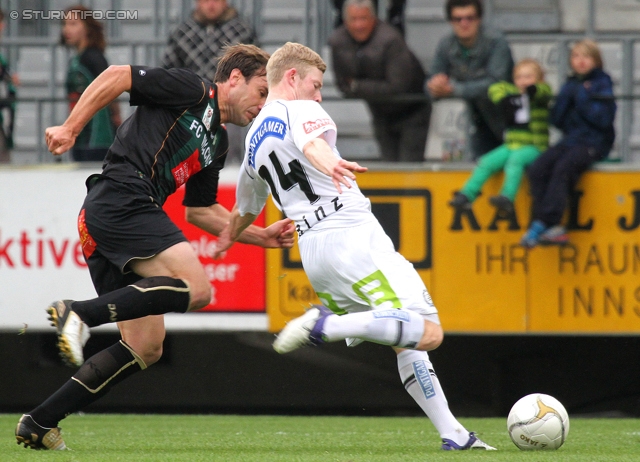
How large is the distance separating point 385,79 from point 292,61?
3964mm

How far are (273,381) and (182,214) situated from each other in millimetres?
2345

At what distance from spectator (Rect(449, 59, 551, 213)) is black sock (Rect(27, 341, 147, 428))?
3.95 metres

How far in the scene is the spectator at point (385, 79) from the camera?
904cm

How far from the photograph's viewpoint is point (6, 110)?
9469mm

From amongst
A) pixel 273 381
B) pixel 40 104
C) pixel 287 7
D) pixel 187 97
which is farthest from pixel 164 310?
pixel 287 7

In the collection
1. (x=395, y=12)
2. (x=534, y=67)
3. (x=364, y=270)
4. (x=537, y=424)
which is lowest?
(x=537, y=424)

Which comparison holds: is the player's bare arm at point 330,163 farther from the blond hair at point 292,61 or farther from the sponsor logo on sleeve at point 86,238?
the sponsor logo on sleeve at point 86,238

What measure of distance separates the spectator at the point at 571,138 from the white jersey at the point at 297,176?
11.8 feet

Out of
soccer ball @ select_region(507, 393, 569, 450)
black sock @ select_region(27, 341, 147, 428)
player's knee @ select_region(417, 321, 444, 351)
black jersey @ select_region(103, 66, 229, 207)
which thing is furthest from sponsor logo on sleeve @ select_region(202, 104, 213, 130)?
soccer ball @ select_region(507, 393, 569, 450)

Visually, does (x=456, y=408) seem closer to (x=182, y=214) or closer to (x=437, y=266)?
(x=437, y=266)

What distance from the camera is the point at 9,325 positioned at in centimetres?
938

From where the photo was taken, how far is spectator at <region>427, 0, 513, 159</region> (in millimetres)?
8891

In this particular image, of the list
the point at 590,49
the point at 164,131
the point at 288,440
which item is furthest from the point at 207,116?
the point at 590,49

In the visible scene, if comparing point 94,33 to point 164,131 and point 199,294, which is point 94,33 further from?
point 199,294
